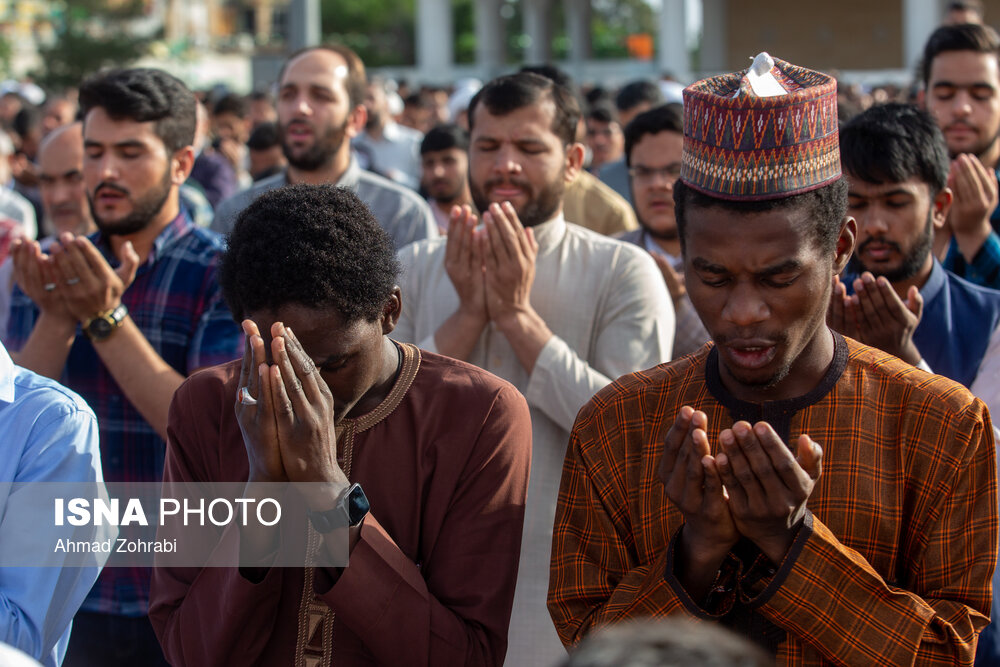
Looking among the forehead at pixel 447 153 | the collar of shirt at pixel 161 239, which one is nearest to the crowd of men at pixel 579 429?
the collar of shirt at pixel 161 239

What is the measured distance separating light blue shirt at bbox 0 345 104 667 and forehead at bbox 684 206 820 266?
1.42 m

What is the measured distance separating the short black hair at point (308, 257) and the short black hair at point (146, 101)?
1598 millimetres

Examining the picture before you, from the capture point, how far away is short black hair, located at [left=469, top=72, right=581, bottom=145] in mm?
4102

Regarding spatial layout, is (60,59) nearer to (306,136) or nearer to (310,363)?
(306,136)

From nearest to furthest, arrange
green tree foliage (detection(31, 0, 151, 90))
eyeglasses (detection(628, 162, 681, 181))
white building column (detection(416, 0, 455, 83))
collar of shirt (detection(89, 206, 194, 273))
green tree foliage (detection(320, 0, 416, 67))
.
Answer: collar of shirt (detection(89, 206, 194, 273)) → eyeglasses (detection(628, 162, 681, 181)) → green tree foliage (detection(31, 0, 151, 90)) → white building column (detection(416, 0, 455, 83)) → green tree foliage (detection(320, 0, 416, 67))

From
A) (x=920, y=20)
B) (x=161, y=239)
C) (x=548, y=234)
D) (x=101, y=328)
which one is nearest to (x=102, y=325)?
(x=101, y=328)

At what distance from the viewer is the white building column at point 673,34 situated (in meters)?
33.6

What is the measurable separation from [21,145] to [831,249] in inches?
425

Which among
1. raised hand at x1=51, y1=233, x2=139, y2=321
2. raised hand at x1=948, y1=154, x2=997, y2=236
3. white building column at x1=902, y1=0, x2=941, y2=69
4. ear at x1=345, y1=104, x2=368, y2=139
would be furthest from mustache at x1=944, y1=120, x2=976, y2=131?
white building column at x1=902, y1=0, x2=941, y2=69

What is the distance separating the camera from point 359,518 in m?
2.34

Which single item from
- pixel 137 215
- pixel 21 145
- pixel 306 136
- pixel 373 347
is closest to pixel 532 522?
pixel 373 347

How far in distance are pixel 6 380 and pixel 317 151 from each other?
2.99 metres

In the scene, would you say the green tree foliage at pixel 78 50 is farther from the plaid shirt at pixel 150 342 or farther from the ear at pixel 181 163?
the plaid shirt at pixel 150 342

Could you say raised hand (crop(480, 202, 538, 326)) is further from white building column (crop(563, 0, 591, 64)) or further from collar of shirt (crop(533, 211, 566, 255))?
white building column (crop(563, 0, 591, 64))
